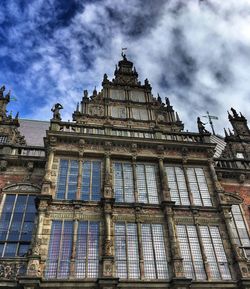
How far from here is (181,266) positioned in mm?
12430

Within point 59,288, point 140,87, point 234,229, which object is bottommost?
point 59,288

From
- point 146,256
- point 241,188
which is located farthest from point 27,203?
A: point 241,188

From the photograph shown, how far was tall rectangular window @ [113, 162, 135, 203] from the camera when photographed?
14836 mm

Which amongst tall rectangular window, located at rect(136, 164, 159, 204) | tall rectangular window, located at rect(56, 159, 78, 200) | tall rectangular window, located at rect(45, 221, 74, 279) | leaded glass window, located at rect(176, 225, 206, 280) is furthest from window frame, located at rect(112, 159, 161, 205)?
tall rectangular window, located at rect(45, 221, 74, 279)

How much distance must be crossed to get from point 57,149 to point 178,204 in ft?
21.4

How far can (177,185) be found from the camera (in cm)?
1584

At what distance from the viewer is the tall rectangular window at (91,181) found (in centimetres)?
1457

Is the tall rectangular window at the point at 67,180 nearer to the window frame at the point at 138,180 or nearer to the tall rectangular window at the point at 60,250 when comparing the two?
the tall rectangular window at the point at 60,250

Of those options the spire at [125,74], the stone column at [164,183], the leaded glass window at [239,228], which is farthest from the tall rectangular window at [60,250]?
the spire at [125,74]

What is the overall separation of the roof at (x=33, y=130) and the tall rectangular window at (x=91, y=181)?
236 inches

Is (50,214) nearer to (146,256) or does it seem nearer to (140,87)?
(146,256)

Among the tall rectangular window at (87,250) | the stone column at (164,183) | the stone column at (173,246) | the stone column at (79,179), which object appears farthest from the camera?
the stone column at (164,183)

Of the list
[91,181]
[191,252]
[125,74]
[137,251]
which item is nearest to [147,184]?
[91,181]

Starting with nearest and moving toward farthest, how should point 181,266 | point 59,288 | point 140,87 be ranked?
1. point 59,288
2. point 181,266
3. point 140,87
